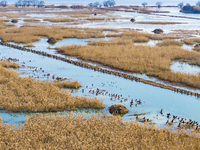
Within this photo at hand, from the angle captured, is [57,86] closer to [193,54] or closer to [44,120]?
[44,120]

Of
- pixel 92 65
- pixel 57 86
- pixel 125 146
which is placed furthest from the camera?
pixel 92 65

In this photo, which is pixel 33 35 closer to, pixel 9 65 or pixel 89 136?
pixel 9 65

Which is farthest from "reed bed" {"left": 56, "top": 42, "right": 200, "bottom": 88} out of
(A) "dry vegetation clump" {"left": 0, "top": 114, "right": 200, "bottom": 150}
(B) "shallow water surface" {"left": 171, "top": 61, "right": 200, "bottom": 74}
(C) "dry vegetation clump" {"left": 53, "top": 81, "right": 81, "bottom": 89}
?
(A) "dry vegetation clump" {"left": 0, "top": 114, "right": 200, "bottom": 150}

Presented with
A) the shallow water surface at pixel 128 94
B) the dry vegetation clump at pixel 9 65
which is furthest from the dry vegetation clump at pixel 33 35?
the dry vegetation clump at pixel 9 65

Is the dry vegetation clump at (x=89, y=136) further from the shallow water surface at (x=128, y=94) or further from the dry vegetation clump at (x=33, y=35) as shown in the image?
the dry vegetation clump at (x=33, y=35)

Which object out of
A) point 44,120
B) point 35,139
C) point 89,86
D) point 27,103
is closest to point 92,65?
point 89,86

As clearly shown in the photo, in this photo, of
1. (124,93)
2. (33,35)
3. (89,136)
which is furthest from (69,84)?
(33,35)

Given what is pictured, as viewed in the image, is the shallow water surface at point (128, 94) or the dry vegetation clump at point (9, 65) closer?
the shallow water surface at point (128, 94)
